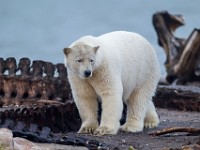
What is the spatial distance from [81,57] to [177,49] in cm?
1708

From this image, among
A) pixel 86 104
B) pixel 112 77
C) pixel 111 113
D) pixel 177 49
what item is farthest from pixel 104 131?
pixel 177 49

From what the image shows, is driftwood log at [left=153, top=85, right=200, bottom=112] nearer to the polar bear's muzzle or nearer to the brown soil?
the brown soil

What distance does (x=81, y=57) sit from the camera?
8062 millimetres

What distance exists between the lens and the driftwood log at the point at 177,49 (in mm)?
22578

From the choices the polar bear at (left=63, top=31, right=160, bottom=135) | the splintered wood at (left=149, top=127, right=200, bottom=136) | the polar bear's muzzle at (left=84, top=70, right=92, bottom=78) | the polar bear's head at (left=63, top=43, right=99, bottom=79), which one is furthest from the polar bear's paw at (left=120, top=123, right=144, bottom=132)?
the polar bear's muzzle at (left=84, top=70, right=92, bottom=78)

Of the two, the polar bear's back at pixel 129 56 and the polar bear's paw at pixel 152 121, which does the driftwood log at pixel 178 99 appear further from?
the polar bear's back at pixel 129 56

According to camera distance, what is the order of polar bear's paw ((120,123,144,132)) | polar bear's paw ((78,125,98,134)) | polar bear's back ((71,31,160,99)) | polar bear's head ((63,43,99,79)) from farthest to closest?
1. polar bear's paw ((120,123,144,132))
2. polar bear's back ((71,31,160,99))
3. polar bear's paw ((78,125,98,134))
4. polar bear's head ((63,43,99,79))

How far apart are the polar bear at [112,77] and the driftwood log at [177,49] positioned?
40.5ft

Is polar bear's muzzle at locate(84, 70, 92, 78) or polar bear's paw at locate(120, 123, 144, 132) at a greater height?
polar bear's muzzle at locate(84, 70, 92, 78)

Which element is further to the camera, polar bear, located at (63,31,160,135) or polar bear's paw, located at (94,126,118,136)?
polar bear's paw, located at (94,126,118,136)

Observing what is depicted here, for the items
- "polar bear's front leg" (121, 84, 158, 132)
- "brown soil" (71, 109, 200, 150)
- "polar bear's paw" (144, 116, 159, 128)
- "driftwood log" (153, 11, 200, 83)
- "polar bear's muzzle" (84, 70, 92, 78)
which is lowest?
"brown soil" (71, 109, 200, 150)

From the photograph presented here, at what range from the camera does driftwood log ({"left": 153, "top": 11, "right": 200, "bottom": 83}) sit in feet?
74.1

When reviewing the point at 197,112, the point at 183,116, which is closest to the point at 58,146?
the point at 183,116

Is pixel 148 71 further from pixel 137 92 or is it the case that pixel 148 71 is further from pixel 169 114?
pixel 169 114
